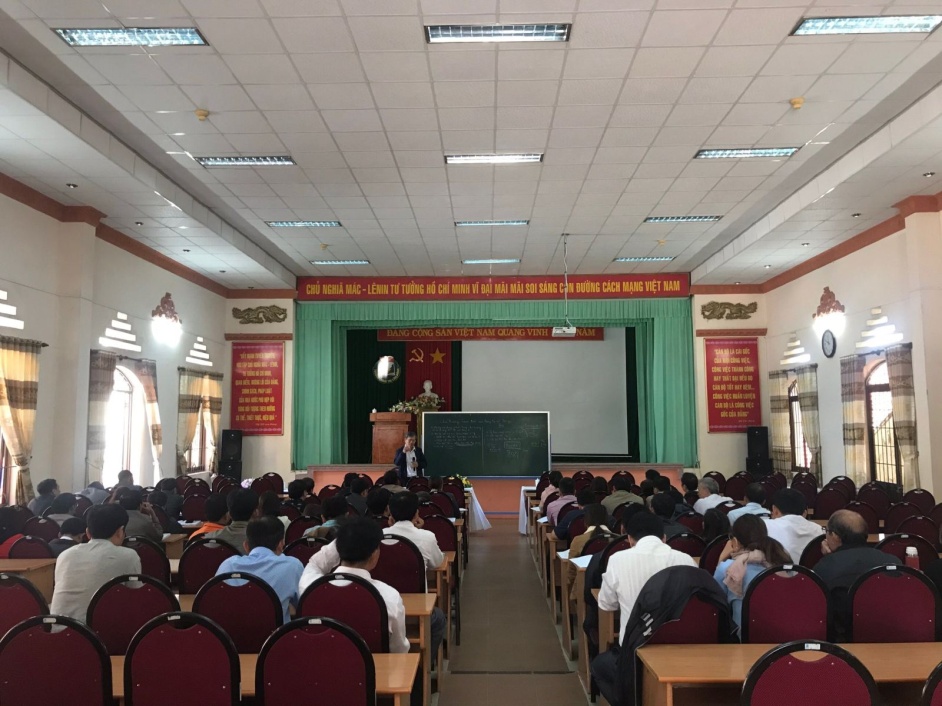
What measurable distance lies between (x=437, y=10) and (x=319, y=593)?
3.67 metres

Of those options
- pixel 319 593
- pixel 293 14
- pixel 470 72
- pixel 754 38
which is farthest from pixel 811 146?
pixel 319 593

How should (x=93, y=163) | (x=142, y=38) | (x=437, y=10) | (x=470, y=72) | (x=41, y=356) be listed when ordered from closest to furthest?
(x=437, y=10), (x=142, y=38), (x=470, y=72), (x=93, y=163), (x=41, y=356)

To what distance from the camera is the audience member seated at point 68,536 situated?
15.5ft

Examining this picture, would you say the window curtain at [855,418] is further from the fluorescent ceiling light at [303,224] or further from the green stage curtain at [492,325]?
the fluorescent ceiling light at [303,224]

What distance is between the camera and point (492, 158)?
740 cm

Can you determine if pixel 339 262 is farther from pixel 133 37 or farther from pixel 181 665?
pixel 181 665

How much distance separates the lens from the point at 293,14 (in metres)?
4.70

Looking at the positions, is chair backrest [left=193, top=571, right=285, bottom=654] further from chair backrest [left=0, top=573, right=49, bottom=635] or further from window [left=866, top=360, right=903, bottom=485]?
window [left=866, top=360, right=903, bottom=485]

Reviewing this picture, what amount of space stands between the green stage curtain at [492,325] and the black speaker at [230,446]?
99cm

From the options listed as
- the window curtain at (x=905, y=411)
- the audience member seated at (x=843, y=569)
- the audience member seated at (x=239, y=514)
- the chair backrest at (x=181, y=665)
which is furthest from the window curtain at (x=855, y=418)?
the chair backrest at (x=181, y=665)

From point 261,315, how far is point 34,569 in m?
9.48

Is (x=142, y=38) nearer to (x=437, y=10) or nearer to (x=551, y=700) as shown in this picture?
(x=437, y=10)

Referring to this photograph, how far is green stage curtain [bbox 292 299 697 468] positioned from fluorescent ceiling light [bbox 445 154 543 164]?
6179mm

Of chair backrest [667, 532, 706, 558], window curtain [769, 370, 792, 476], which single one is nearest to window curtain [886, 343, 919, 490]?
window curtain [769, 370, 792, 476]
